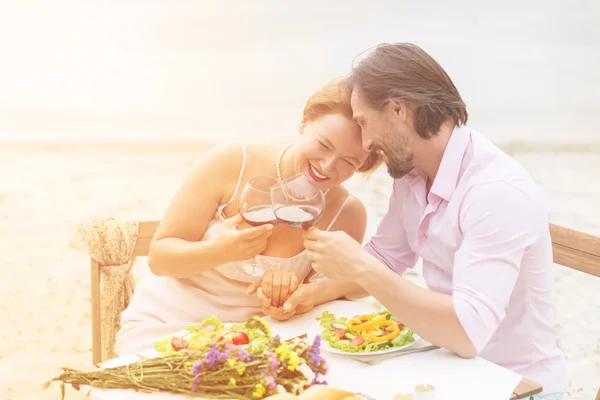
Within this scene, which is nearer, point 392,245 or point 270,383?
point 270,383

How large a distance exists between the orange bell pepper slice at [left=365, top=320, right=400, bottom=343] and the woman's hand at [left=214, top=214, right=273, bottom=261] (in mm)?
413

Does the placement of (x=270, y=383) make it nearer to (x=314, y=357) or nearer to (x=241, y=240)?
(x=314, y=357)

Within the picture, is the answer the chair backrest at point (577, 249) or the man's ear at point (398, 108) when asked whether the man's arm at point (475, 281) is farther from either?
the chair backrest at point (577, 249)

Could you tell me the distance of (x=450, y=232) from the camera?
6.60 feet

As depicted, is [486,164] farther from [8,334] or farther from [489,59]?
[489,59]

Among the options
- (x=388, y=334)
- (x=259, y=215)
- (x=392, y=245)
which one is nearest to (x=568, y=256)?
(x=392, y=245)

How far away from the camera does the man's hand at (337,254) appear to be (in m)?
1.79

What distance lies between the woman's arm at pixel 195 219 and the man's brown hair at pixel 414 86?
24.3 inches

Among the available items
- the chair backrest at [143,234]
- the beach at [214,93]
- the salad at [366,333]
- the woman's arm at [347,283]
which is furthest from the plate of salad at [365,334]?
the beach at [214,93]

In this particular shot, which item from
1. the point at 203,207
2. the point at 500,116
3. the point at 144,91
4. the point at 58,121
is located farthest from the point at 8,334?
the point at 500,116

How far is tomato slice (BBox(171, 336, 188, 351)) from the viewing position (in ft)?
5.43

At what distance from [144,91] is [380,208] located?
3.97m

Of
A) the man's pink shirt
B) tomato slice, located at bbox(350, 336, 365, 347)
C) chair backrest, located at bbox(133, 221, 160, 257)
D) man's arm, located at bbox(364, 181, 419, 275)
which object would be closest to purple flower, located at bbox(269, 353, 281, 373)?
tomato slice, located at bbox(350, 336, 365, 347)

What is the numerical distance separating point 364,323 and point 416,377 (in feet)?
0.80
